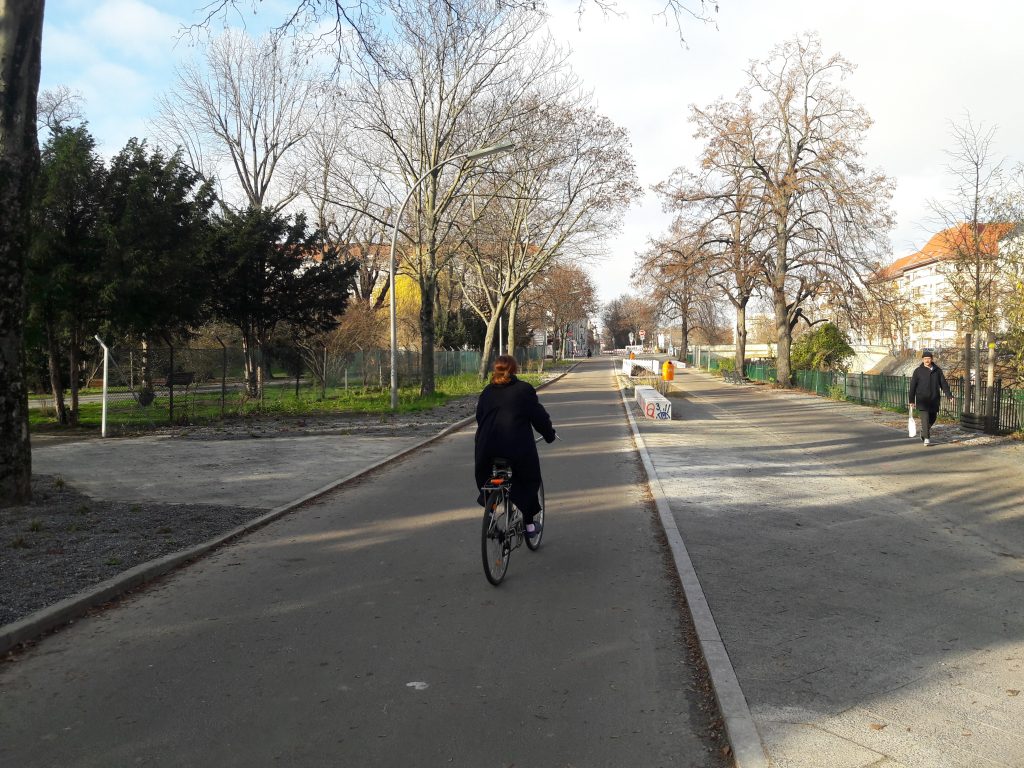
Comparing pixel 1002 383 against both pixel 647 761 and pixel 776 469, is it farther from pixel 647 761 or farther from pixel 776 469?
pixel 647 761

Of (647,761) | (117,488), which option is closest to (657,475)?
(117,488)

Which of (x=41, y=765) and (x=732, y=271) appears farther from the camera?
(x=732, y=271)

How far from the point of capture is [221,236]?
81.5ft

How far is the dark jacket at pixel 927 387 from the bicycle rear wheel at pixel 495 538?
11604mm

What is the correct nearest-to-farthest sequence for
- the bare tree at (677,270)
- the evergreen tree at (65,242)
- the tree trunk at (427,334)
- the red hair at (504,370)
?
the red hair at (504,370) < the evergreen tree at (65,242) < the tree trunk at (427,334) < the bare tree at (677,270)

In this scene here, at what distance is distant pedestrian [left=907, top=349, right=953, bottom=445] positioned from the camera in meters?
15.1

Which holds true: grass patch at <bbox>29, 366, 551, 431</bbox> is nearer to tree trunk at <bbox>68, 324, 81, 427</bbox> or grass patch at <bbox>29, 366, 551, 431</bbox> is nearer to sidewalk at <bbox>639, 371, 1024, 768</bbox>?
tree trunk at <bbox>68, 324, 81, 427</bbox>

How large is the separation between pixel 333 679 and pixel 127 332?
17.5 meters

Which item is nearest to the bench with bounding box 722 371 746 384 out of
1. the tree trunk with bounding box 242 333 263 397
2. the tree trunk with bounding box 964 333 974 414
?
the tree trunk with bounding box 964 333 974 414

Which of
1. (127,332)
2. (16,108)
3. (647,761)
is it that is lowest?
(647,761)

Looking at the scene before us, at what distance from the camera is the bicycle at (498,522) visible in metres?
6.08

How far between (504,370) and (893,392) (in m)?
21.6

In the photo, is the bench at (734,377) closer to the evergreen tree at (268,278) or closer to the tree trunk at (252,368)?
the evergreen tree at (268,278)

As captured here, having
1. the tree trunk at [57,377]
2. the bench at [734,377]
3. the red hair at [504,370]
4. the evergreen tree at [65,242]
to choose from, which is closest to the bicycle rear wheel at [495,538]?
the red hair at [504,370]
